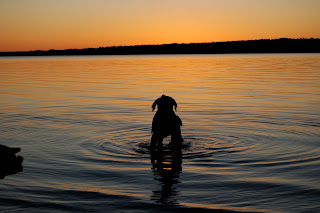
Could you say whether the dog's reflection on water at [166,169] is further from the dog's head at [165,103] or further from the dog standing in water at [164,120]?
the dog's head at [165,103]

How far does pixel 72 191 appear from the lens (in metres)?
7.78

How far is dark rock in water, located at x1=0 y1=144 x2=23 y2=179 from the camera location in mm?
8336

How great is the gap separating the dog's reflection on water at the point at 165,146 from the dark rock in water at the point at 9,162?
2.95 metres

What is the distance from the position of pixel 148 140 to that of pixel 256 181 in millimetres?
4939

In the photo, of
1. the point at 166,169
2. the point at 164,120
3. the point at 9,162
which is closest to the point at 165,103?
the point at 164,120

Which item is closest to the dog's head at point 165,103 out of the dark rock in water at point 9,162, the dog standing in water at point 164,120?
the dog standing in water at point 164,120

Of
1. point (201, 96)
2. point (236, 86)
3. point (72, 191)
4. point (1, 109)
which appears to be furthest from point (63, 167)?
point (236, 86)

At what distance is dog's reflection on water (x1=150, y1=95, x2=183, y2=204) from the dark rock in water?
2.95 metres

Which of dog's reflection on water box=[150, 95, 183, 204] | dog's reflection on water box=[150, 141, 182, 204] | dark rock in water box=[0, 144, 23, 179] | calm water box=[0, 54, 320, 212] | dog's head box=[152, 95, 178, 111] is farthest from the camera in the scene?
dog's head box=[152, 95, 178, 111]

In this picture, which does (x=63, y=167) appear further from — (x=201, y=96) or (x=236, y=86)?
(x=236, y=86)

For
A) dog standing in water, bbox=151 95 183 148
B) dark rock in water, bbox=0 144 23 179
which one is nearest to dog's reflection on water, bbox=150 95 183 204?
dog standing in water, bbox=151 95 183 148

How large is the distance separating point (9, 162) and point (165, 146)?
4.61m

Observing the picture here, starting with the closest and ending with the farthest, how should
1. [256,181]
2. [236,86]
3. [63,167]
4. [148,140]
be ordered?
[256,181]
[63,167]
[148,140]
[236,86]

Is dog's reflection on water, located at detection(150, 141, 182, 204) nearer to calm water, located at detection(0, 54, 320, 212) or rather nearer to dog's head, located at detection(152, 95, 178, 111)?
calm water, located at detection(0, 54, 320, 212)
